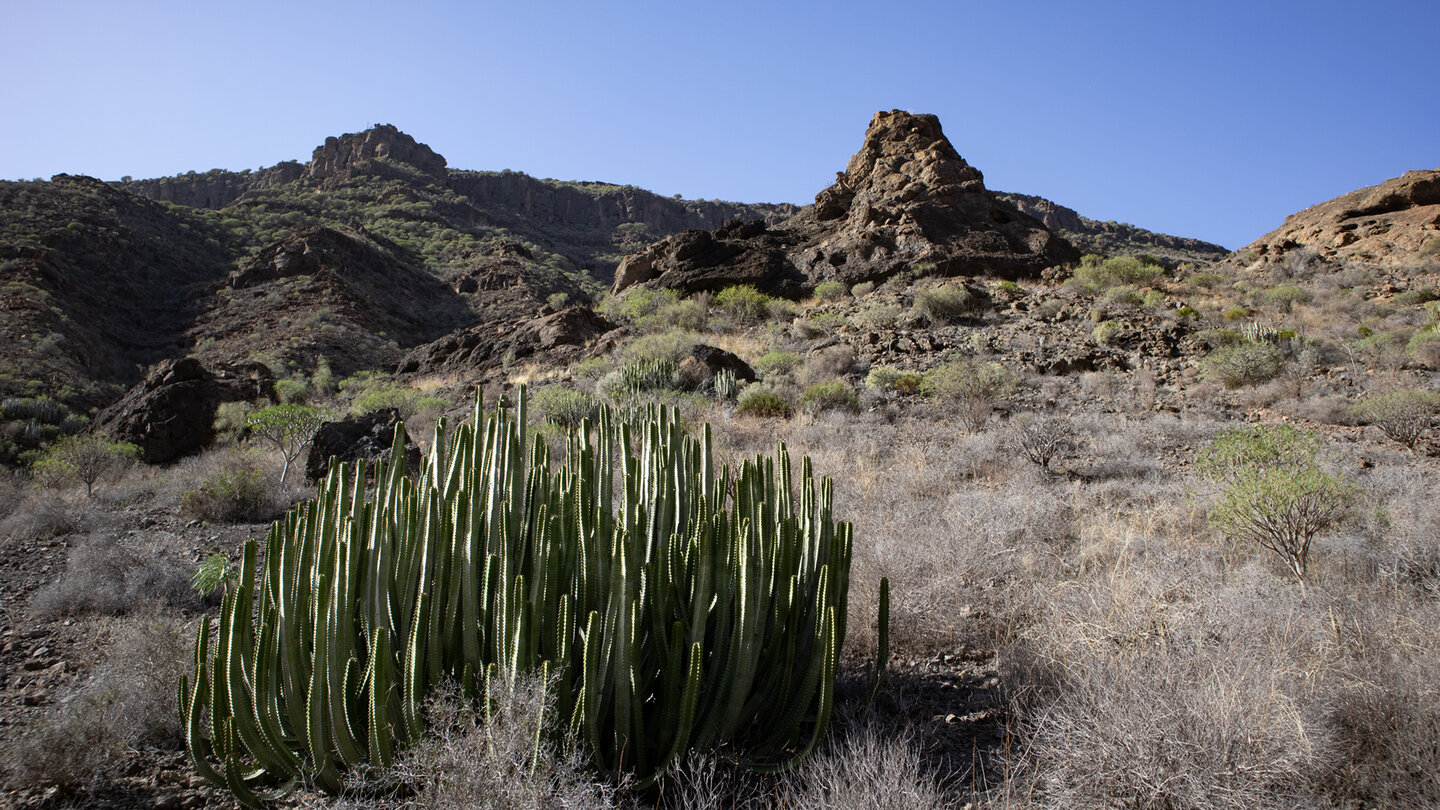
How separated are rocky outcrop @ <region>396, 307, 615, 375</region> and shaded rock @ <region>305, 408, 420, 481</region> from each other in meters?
6.98

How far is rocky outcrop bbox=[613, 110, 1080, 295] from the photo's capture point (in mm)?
21172

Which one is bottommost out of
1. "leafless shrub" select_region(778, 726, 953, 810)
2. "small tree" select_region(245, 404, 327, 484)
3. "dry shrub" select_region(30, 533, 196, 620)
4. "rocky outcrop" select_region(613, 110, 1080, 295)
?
"dry shrub" select_region(30, 533, 196, 620)

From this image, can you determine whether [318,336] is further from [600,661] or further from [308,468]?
[600,661]

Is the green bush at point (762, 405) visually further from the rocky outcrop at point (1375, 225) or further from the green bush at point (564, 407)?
the rocky outcrop at point (1375, 225)

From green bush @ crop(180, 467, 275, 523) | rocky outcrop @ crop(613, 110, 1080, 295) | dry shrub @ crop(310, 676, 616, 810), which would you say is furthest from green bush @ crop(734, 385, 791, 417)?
rocky outcrop @ crop(613, 110, 1080, 295)

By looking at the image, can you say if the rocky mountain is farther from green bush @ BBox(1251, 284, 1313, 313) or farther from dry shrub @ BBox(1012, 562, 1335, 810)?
dry shrub @ BBox(1012, 562, 1335, 810)

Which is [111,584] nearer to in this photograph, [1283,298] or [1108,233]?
[1283,298]

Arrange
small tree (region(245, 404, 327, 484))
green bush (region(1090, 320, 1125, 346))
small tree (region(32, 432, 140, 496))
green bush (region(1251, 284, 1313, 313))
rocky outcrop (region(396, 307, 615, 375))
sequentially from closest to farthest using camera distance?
small tree (region(32, 432, 140, 496)) < small tree (region(245, 404, 327, 484)) < green bush (region(1090, 320, 1125, 346)) < green bush (region(1251, 284, 1313, 313)) < rocky outcrop (region(396, 307, 615, 375))

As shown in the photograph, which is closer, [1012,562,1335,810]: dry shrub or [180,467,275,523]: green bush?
[1012,562,1335,810]: dry shrub

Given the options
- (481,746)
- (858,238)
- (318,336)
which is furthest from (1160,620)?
(318,336)

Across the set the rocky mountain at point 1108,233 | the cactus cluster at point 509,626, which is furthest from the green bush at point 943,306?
the rocky mountain at point 1108,233

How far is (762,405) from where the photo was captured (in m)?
10.3

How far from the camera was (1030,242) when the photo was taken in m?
22.1

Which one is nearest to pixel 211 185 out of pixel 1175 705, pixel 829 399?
pixel 829 399
